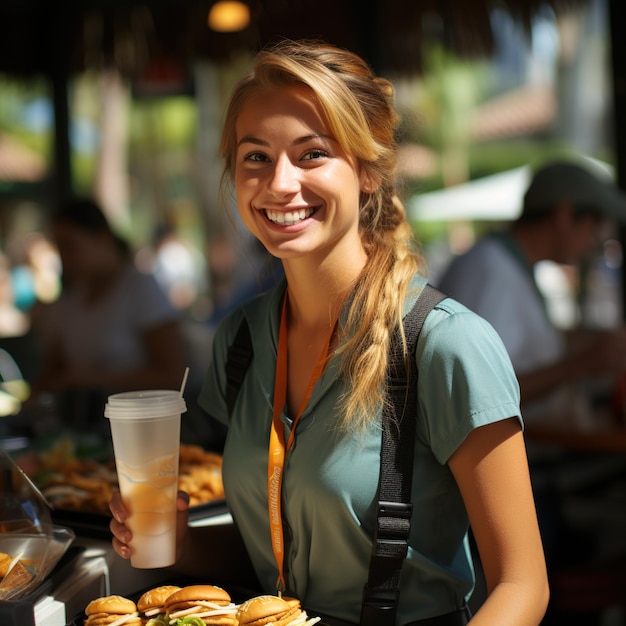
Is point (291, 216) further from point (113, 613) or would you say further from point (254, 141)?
point (113, 613)

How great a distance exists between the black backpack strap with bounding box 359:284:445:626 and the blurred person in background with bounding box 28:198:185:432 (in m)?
3.04

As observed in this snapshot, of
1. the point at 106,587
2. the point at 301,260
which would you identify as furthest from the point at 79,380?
the point at 301,260

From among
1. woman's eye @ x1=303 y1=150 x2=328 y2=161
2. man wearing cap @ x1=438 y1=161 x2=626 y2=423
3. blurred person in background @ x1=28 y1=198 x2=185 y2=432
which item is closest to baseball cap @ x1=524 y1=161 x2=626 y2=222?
man wearing cap @ x1=438 y1=161 x2=626 y2=423

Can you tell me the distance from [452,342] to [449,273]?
88.2 inches

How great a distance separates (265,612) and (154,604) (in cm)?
23

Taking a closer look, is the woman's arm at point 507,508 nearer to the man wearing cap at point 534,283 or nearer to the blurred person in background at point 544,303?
the blurred person in background at point 544,303

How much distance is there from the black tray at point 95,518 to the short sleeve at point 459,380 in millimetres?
771

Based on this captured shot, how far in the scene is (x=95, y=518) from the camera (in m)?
2.12

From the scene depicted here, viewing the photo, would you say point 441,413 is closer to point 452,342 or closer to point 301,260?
point 452,342

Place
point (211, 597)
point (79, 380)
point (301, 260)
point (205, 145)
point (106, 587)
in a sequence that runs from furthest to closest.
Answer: point (205, 145) → point (79, 380) → point (106, 587) → point (301, 260) → point (211, 597)

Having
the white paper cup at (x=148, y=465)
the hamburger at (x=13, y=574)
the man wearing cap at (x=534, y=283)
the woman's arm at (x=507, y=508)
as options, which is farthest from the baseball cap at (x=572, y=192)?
the hamburger at (x=13, y=574)

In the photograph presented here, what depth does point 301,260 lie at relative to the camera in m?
1.83

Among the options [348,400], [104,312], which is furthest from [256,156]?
[104,312]

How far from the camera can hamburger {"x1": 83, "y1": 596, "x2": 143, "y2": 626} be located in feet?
5.15
